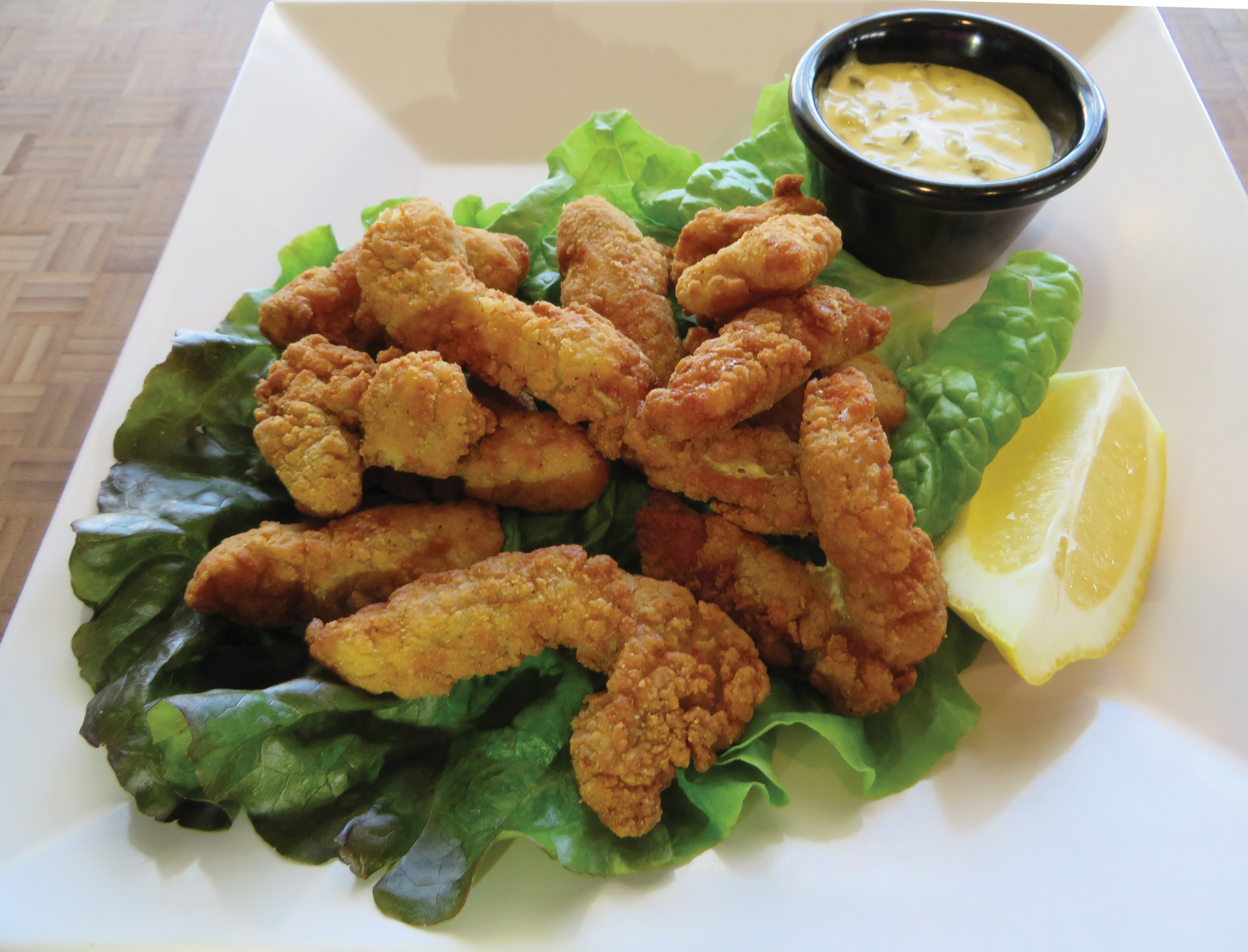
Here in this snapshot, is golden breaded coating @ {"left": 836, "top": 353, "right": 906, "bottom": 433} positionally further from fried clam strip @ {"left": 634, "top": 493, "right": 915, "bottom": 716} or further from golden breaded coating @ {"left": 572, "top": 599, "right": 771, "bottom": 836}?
golden breaded coating @ {"left": 572, "top": 599, "right": 771, "bottom": 836}

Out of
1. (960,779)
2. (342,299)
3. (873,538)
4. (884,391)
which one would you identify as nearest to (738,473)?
(873,538)

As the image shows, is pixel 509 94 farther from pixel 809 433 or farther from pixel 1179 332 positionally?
pixel 1179 332

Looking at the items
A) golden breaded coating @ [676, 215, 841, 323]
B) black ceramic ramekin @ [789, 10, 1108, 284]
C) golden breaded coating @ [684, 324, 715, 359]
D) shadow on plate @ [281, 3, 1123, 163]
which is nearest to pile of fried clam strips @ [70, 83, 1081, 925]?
black ceramic ramekin @ [789, 10, 1108, 284]

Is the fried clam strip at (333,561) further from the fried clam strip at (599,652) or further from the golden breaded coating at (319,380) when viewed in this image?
the golden breaded coating at (319,380)

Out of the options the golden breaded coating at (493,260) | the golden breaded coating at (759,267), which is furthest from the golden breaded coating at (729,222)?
the golden breaded coating at (493,260)

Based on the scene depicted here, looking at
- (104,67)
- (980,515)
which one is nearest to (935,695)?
(980,515)

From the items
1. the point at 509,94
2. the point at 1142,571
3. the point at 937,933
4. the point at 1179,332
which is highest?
the point at 509,94
